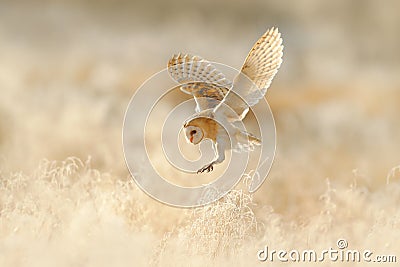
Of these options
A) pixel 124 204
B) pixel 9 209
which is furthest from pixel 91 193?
pixel 9 209

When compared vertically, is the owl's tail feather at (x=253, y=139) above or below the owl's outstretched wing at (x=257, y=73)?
below

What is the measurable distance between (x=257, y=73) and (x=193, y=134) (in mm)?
944

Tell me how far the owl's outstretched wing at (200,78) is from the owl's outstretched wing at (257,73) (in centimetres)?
12

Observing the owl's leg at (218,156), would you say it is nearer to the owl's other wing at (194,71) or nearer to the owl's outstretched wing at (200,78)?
the owl's outstretched wing at (200,78)

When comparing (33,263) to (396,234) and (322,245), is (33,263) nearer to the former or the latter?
(322,245)

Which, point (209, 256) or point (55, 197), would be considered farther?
point (55, 197)

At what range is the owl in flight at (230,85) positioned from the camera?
245 inches

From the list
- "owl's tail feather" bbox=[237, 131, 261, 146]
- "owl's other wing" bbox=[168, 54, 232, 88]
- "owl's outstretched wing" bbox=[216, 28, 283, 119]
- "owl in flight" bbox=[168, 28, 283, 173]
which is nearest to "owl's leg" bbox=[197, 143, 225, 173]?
"owl in flight" bbox=[168, 28, 283, 173]

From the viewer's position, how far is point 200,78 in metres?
6.37

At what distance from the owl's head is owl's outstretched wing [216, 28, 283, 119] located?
52 cm

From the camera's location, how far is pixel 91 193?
29.9 ft

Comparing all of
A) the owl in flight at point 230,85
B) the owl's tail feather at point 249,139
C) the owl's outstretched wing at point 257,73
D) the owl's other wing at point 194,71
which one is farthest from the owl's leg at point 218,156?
the owl's other wing at point 194,71

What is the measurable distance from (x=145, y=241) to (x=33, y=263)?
1394mm

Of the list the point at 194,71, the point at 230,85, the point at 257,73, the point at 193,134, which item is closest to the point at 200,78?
the point at 194,71
